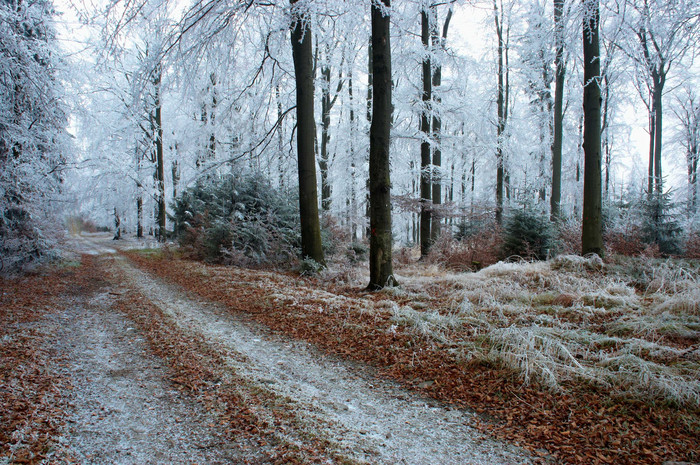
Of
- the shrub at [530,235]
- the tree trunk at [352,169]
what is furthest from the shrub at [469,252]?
the tree trunk at [352,169]

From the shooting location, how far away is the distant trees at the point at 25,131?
751 centimetres

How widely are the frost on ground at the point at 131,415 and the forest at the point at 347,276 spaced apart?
31mm

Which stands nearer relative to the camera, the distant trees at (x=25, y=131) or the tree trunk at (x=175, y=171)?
the distant trees at (x=25, y=131)

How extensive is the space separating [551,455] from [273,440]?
1.68m

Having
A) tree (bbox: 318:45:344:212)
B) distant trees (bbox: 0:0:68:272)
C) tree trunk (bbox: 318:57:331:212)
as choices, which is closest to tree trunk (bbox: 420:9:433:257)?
tree (bbox: 318:45:344:212)

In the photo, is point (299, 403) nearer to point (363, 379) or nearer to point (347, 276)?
point (363, 379)

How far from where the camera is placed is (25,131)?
7934 millimetres

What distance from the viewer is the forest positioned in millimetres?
2387

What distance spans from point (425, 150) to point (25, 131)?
35.3 feet

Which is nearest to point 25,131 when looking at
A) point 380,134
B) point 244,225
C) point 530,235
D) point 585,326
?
point 244,225

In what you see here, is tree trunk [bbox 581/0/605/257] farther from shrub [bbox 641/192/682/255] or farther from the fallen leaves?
the fallen leaves

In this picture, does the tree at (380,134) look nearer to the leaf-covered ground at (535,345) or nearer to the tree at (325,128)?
the leaf-covered ground at (535,345)

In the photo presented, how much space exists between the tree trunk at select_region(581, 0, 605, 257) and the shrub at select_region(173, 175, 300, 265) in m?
7.01

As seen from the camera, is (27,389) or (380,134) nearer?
(27,389)
